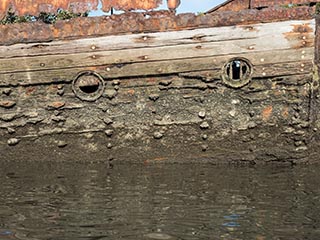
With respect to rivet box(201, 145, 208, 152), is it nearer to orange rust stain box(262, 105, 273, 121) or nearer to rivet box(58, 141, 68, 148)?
orange rust stain box(262, 105, 273, 121)

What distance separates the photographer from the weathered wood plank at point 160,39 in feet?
16.1

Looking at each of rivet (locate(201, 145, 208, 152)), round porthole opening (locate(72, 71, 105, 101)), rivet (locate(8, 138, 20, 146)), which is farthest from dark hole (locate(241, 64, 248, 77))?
rivet (locate(8, 138, 20, 146))

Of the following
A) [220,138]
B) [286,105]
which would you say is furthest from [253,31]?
[220,138]

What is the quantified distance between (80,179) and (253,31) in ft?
8.38

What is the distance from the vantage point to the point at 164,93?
499 cm

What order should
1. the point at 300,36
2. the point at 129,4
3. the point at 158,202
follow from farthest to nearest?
the point at 129,4 → the point at 300,36 → the point at 158,202

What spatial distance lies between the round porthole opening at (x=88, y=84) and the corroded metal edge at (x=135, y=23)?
467mm

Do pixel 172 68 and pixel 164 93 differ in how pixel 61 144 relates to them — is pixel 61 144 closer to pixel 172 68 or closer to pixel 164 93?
pixel 164 93

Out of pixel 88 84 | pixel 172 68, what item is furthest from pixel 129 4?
pixel 88 84

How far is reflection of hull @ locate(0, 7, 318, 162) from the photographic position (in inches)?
194

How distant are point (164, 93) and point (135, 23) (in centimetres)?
89

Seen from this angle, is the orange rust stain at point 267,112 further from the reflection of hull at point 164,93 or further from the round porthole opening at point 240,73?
the round porthole opening at point 240,73

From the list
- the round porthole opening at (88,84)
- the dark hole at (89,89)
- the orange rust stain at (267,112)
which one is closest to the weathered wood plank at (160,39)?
the round porthole opening at (88,84)

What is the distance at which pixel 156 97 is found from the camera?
500 centimetres
